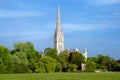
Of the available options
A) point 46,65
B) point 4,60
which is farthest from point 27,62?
point 4,60

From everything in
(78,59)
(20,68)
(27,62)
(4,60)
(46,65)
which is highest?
(78,59)

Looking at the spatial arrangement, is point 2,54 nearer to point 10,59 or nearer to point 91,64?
point 10,59

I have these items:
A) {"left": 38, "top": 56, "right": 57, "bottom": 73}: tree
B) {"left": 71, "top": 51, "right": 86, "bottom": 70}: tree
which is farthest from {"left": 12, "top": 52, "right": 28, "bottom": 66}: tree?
{"left": 71, "top": 51, "right": 86, "bottom": 70}: tree

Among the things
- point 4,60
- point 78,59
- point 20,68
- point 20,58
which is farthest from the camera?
point 78,59

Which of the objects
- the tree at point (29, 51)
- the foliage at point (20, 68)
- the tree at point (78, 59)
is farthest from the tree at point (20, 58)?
the tree at point (78, 59)

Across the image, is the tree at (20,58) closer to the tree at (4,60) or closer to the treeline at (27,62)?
the treeline at (27,62)

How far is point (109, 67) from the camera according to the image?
141m

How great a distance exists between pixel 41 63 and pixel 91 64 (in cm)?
3432

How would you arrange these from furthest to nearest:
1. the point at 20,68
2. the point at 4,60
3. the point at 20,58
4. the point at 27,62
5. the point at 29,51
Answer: the point at 29,51
the point at 20,58
the point at 27,62
the point at 4,60
the point at 20,68

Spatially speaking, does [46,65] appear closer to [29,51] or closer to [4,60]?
[29,51]

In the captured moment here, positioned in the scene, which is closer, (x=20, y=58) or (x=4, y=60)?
(x=4, y=60)

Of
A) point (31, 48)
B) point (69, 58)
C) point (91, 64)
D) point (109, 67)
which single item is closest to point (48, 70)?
point (31, 48)

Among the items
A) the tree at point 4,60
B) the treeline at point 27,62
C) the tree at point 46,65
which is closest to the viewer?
the tree at point 4,60

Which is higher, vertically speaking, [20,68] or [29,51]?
[29,51]
